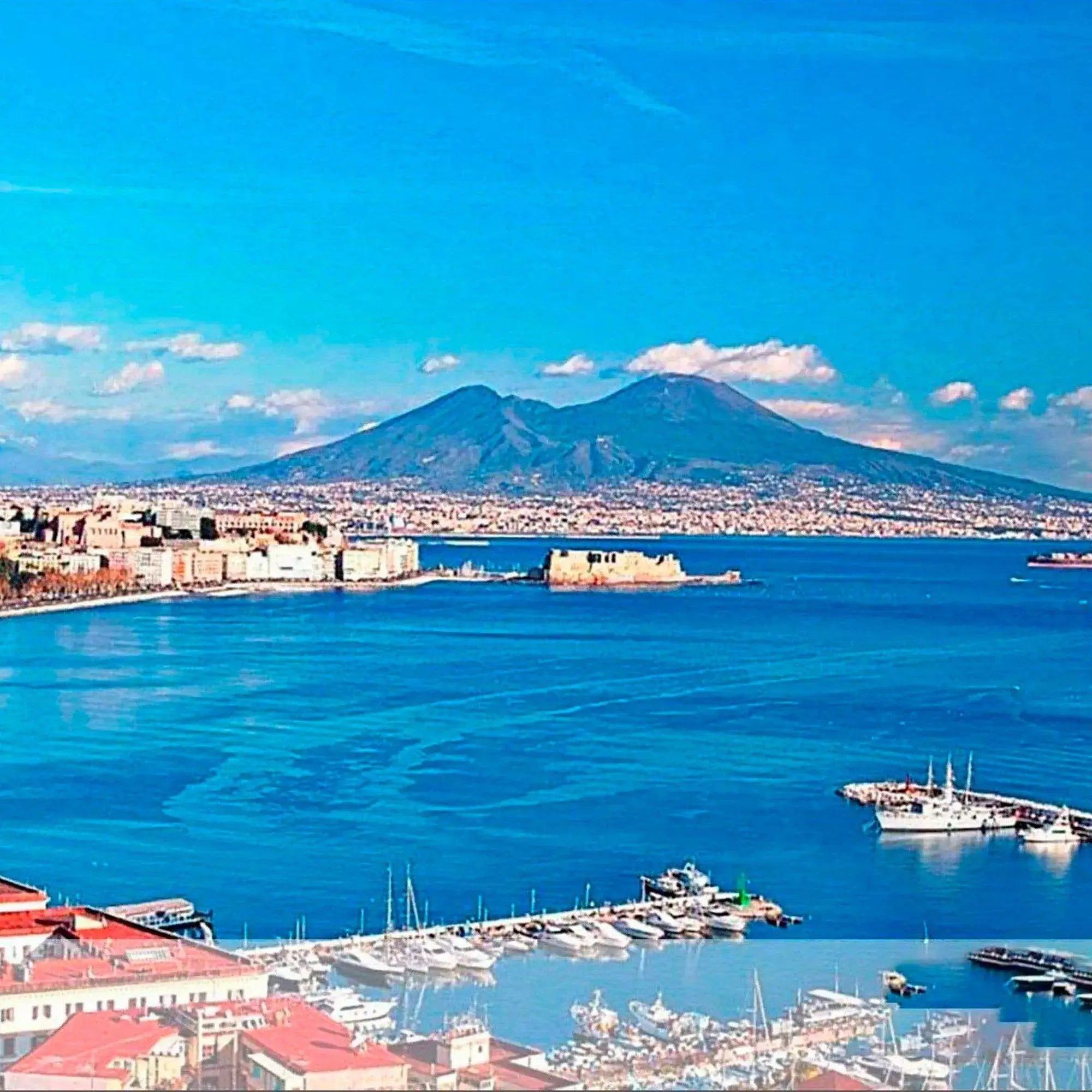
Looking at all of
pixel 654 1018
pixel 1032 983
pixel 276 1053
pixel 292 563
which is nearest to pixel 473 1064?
pixel 276 1053

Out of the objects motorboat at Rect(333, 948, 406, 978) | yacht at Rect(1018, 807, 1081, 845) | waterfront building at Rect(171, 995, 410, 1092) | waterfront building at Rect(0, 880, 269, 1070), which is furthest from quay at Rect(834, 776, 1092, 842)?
waterfront building at Rect(171, 995, 410, 1092)

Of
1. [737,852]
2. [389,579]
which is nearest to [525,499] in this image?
[389,579]

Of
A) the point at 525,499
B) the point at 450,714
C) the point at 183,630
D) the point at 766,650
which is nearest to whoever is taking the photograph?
the point at 450,714

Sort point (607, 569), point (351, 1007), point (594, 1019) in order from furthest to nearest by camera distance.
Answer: point (607, 569) → point (351, 1007) → point (594, 1019)

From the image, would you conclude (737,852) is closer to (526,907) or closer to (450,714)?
(526,907)

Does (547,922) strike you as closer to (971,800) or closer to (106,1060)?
(971,800)
